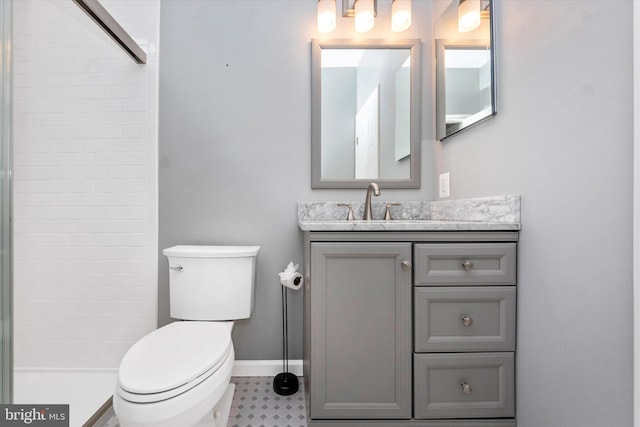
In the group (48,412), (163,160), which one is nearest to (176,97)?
(163,160)

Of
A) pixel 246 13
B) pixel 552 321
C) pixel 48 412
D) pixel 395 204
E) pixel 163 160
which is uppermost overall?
pixel 246 13

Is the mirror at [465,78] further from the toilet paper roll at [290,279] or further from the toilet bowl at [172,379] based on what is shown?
the toilet bowl at [172,379]

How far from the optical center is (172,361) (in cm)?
102

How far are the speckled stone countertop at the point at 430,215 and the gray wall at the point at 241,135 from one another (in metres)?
0.17

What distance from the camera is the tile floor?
4.29 ft

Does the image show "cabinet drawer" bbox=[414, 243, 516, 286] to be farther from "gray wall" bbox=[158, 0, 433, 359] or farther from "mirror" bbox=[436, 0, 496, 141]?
"gray wall" bbox=[158, 0, 433, 359]

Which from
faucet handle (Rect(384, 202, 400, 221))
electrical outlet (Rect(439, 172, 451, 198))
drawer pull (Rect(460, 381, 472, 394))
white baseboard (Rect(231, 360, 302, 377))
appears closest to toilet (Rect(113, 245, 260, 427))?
white baseboard (Rect(231, 360, 302, 377))

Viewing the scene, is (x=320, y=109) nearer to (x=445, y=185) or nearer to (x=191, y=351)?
(x=445, y=185)

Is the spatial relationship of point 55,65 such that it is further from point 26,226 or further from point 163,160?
A: point 26,226

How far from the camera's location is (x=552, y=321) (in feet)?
3.23

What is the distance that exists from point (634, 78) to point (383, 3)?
135cm

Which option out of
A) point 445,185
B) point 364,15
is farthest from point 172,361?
point 364,15

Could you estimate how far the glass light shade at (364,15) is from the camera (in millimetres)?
1577

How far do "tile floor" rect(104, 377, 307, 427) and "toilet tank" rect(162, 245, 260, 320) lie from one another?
395 mm
